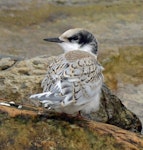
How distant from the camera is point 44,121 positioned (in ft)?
23.2

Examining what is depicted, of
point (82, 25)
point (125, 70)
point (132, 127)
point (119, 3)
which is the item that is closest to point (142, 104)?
point (125, 70)

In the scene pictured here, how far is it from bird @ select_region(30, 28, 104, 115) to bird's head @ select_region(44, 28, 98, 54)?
0.24 meters

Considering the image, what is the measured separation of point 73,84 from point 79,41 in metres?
1.69

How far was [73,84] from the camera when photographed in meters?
6.96

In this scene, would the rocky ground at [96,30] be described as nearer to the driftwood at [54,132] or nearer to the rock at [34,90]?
the rock at [34,90]

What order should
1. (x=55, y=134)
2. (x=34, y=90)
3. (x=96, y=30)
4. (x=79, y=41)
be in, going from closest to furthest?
(x=55, y=134) → (x=79, y=41) → (x=34, y=90) → (x=96, y=30)

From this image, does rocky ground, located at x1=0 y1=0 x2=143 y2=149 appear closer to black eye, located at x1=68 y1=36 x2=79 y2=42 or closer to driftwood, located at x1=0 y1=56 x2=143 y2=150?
black eye, located at x1=68 y1=36 x2=79 y2=42

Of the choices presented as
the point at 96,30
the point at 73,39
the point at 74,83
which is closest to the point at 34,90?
the point at 73,39

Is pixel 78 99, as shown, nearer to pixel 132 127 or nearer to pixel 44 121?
pixel 44 121

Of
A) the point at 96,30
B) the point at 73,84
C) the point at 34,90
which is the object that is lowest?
the point at 96,30

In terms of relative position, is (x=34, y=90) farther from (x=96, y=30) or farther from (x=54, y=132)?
(x=96, y=30)

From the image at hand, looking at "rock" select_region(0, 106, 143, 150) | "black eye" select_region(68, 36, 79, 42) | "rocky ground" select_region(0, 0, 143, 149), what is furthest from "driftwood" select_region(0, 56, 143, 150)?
"rocky ground" select_region(0, 0, 143, 149)

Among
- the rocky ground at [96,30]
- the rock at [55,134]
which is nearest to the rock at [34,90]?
the rock at [55,134]

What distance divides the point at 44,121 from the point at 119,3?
1125cm
